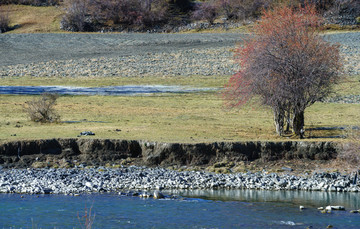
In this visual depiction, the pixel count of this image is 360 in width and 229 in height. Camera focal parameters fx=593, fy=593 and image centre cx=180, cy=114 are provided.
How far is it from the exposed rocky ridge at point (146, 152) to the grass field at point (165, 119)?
0.93 m

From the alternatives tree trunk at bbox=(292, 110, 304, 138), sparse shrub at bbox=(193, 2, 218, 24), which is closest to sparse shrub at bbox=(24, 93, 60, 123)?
tree trunk at bbox=(292, 110, 304, 138)

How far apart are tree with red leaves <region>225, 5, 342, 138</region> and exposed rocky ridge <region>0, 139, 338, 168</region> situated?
7.98ft

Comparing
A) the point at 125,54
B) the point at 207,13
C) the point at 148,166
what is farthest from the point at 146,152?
the point at 207,13

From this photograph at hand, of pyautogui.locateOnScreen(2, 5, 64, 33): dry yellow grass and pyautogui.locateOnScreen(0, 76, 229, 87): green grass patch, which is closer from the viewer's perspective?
pyautogui.locateOnScreen(0, 76, 229, 87): green grass patch

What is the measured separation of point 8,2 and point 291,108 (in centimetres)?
8056

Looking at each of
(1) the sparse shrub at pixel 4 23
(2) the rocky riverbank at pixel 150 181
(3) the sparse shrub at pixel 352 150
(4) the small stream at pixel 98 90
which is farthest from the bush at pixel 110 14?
(3) the sparse shrub at pixel 352 150

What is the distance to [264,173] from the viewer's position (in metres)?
22.8

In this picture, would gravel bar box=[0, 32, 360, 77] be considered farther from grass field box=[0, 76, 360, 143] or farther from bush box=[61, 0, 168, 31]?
grass field box=[0, 76, 360, 143]

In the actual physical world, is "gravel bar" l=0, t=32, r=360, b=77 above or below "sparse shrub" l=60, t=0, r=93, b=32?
below

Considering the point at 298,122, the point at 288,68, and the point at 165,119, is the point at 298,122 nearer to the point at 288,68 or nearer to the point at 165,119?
the point at 288,68

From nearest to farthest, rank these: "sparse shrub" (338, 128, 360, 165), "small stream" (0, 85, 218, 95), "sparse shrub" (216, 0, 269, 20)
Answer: "sparse shrub" (338, 128, 360, 165), "small stream" (0, 85, 218, 95), "sparse shrub" (216, 0, 269, 20)

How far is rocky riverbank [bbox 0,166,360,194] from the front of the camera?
20.5 meters

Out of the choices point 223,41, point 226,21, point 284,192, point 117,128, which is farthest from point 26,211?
point 226,21

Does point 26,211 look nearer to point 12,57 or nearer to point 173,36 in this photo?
point 12,57
